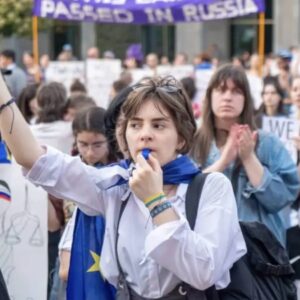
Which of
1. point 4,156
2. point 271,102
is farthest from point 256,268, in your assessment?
point 271,102

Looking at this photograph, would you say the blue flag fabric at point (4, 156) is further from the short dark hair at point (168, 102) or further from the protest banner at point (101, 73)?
the protest banner at point (101, 73)

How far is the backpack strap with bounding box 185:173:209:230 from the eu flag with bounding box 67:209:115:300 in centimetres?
37

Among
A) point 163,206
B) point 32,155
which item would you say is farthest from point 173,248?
point 32,155

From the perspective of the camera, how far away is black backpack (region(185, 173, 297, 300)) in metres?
3.14

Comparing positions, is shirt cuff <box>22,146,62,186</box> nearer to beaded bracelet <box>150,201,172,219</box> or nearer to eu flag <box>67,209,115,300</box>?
eu flag <box>67,209,115,300</box>

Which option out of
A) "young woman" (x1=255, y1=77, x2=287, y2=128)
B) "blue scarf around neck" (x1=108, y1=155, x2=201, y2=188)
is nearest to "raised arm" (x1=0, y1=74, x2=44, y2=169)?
"blue scarf around neck" (x1=108, y1=155, x2=201, y2=188)

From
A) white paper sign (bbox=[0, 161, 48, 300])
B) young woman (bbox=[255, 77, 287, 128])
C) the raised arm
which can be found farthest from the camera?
young woman (bbox=[255, 77, 287, 128])

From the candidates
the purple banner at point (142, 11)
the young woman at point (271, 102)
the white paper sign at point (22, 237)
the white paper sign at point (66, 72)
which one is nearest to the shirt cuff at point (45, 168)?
the white paper sign at point (22, 237)

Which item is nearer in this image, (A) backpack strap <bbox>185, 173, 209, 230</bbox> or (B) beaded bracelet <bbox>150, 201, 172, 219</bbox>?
(B) beaded bracelet <bbox>150, 201, 172, 219</bbox>

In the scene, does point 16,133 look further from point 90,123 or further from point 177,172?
point 90,123

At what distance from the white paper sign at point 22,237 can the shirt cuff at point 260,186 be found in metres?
1.05

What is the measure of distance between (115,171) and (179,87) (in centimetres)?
Result: 38

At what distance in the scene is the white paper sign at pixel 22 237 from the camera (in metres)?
4.21

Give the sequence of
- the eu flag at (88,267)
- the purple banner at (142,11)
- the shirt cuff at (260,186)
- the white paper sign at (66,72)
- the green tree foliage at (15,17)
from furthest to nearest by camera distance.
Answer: the green tree foliage at (15,17) → the white paper sign at (66,72) → the purple banner at (142,11) → the shirt cuff at (260,186) → the eu flag at (88,267)
